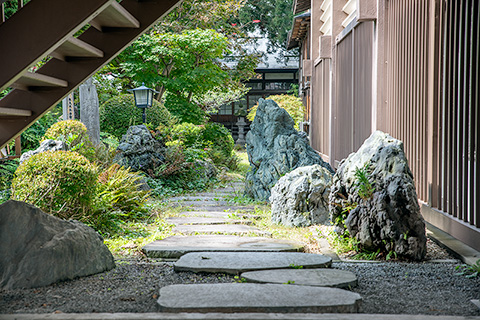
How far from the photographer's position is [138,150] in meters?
9.38

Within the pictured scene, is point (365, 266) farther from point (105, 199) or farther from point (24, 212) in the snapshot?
point (105, 199)

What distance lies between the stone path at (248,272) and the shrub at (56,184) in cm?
118

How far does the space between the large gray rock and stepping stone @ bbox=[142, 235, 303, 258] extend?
2.03ft

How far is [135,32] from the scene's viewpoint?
5.35 metres

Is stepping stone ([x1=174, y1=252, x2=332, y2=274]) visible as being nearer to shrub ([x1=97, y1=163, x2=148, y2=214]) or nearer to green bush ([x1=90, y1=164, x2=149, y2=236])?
green bush ([x1=90, y1=164, x2=149, y2=236])

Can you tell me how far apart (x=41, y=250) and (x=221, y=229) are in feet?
7.93

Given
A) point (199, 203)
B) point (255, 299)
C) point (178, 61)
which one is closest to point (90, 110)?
point (178, 61)

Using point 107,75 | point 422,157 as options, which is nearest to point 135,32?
point 422,157

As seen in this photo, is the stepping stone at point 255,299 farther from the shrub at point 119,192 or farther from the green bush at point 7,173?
the green bush at point 7,173

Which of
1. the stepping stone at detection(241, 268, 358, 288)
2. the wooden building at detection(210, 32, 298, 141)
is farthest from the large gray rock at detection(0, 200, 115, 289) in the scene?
the wooden building at detection(210, 32, 298, 141)

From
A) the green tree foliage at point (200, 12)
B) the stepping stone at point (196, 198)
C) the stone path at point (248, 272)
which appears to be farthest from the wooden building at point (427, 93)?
the green tree foliage at point (200, 12)

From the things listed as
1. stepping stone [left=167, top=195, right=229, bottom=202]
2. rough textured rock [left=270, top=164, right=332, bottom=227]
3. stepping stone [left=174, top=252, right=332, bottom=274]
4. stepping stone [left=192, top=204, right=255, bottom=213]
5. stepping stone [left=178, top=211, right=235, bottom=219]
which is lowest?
stepping stone [left=174, top=252, right=332, bottom=274]

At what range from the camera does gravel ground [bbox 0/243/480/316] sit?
278cm

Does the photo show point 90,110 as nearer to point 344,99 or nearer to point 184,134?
point 184,134
